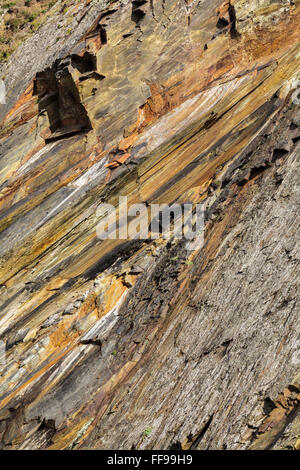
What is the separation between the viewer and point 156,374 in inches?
467

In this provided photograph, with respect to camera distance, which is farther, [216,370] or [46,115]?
[46,115]

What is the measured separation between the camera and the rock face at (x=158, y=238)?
10836 millimetres

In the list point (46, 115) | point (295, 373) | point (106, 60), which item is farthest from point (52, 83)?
point (295, 373)

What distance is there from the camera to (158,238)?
595 inches

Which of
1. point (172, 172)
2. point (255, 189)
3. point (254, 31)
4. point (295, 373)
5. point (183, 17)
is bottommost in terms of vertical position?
point (295, 373)

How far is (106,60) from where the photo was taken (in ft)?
60.5

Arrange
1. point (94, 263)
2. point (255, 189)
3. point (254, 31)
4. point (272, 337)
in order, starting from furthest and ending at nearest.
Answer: point (254, 31), point (94, 263), point (255, 189), point (272, 337)

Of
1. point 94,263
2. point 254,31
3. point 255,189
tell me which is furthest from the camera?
point 254,31

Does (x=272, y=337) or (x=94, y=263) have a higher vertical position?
(x=94, y=263)

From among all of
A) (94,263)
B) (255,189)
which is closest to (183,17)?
(255,189)

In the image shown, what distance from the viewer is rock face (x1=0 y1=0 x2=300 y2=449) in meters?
10.8

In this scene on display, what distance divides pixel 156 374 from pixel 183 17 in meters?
13.8

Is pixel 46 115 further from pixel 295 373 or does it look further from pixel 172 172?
pixel 295 373

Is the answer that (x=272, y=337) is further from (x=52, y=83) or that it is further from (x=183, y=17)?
(x=52, y=83)
